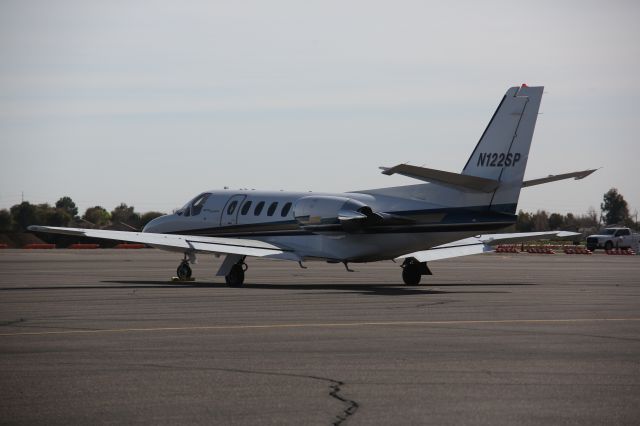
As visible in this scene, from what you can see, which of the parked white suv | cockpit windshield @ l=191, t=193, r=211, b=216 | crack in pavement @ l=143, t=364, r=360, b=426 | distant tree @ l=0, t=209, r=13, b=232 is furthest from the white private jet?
distant tree @ l=0, t=209, r=13, b=232

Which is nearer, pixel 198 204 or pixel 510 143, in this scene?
pixel 510 143

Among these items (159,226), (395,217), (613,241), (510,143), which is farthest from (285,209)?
(613,241)

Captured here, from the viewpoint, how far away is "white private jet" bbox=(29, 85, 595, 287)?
32.8 m

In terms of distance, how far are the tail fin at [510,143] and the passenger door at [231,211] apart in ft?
34.3

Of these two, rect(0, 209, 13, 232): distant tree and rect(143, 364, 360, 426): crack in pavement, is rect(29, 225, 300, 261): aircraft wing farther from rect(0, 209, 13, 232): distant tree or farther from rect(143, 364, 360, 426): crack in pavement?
rect(0, 209, 13, 232): distant tree

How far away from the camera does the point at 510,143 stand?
108 feet

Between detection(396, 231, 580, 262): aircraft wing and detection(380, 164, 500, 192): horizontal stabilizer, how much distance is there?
4541 mm

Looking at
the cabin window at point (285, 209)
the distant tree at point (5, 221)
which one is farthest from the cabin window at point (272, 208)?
the distant tree at point (5, 221)

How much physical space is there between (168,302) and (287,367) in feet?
41.6

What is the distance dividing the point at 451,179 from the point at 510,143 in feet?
7.86

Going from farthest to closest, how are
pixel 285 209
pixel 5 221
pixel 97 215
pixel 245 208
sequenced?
1. pixel 97 215
2. pixel 5 221
3. pixel 245 208
4. pixel 285 209

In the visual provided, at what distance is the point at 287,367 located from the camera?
14.0m

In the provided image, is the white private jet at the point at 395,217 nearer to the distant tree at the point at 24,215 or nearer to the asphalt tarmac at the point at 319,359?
the asphalt tarmac at the point at 319,359

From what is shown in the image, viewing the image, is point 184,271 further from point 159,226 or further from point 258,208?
point 159,226
